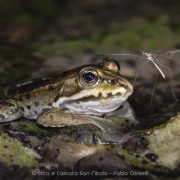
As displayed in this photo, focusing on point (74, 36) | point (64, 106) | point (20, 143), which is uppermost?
point (74, 36)

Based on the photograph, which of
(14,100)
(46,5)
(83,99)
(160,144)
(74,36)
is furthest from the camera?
(46,5)

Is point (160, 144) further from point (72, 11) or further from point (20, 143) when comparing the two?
point (72, 11)

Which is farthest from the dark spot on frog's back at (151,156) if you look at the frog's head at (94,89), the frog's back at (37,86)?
the frog's back at (37,86)

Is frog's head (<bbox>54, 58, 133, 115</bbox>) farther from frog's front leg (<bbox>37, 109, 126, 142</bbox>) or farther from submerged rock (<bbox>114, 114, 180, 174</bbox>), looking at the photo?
submerged rock (<bbox>114, 114, 180, 174</bbox>)

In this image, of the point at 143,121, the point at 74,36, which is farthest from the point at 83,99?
the point at 74,36

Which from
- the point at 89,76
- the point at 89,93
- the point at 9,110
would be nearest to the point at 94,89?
the point at 89,93

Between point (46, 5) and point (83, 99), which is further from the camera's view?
point (46, 5)

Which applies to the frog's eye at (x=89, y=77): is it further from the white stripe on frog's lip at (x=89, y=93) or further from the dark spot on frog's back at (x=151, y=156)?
the dark spot on frog's back at (x=151, y=156)
